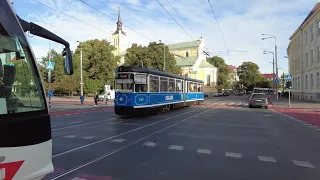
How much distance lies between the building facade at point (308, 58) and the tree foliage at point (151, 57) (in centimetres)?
2744

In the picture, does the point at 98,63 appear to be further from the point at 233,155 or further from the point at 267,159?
the point at 267,159

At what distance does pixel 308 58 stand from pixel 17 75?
53063 millimetres

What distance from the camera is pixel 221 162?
23.4 feet

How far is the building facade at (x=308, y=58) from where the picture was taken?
143ft

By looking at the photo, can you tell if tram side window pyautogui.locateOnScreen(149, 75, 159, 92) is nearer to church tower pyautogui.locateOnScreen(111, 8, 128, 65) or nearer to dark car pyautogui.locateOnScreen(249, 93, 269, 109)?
dark car pyautogui.locateOnScreen(249, 93, 269, 109)

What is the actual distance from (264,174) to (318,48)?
4320 cm

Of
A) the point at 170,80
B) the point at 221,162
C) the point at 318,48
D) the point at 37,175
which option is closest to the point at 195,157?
the point at 221,162

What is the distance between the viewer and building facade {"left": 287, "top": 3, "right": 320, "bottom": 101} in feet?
143

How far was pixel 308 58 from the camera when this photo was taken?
1940 inches

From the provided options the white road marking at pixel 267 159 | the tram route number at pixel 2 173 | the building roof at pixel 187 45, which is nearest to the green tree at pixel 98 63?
the building roof at pixel 187 45

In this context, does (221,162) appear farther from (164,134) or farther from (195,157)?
(164,134)

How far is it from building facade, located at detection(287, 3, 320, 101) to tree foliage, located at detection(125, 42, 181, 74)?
2744 centimetres

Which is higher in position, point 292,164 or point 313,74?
point 313,74

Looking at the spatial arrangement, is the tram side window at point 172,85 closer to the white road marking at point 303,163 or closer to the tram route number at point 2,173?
the white road marking at point 303,163
